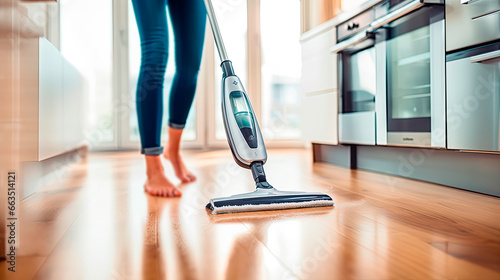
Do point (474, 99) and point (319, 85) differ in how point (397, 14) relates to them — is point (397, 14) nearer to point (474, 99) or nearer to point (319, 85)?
point (474, 99)

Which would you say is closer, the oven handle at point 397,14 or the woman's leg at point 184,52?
the oven handle at point 397,14

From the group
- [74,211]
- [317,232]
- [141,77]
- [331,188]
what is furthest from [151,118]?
[317,232]

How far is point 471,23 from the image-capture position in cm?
120

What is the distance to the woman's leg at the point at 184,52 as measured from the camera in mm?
1458

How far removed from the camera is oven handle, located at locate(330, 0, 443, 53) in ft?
4.44

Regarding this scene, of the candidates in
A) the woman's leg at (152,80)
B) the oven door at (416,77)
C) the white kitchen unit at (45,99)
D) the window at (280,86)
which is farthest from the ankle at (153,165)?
the window at (280,86)

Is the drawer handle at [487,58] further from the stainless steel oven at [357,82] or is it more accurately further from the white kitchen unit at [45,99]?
the white kitchen unit at [45,99]

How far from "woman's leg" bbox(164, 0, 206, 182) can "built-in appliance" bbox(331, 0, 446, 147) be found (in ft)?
2.29

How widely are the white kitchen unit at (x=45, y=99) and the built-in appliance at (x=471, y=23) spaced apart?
Result: 1163 mm

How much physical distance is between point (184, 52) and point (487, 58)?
3.14 feet

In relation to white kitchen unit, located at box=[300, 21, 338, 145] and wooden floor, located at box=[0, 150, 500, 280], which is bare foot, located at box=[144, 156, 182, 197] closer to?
wooden floor, located at box=[0, 150, 500, 280]

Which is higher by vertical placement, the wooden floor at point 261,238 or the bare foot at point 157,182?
the bare foot at point 157,182

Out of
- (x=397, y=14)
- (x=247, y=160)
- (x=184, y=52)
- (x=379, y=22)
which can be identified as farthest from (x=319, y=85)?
(x=247, y=160)

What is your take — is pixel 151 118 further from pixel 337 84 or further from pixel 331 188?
pixel 337 84
